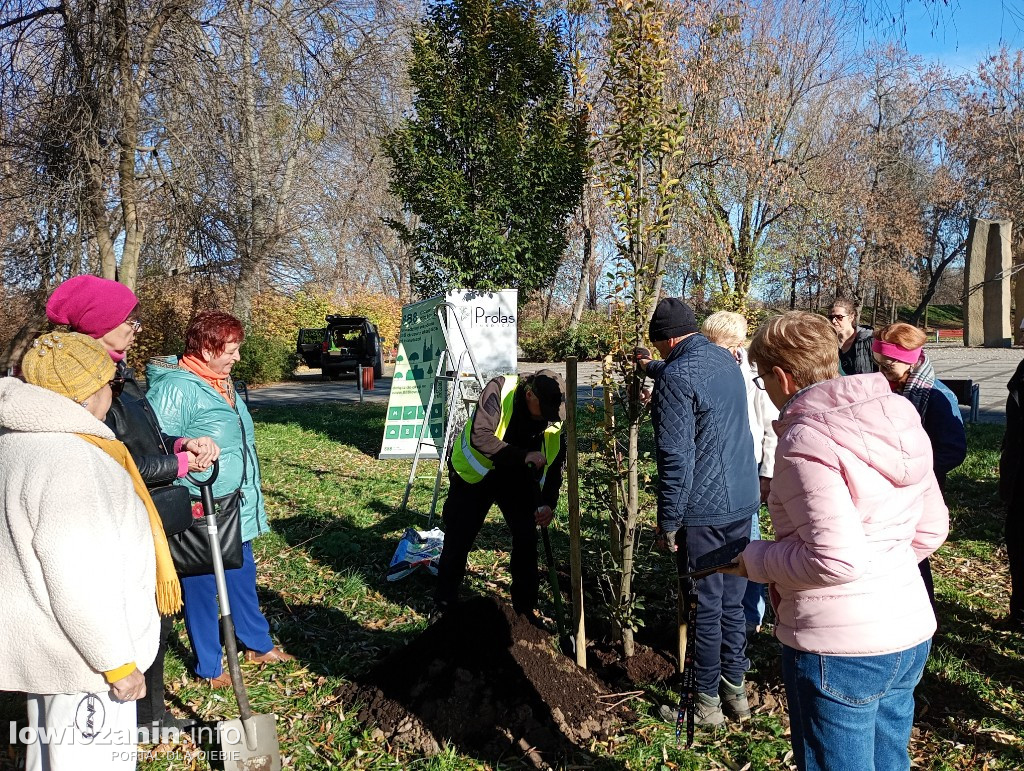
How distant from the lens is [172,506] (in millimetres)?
2912

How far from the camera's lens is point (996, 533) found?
5996mm

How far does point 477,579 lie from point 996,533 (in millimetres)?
4431

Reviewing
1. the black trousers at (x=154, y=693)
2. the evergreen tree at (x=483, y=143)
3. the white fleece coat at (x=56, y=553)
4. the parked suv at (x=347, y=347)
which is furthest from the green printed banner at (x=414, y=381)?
the parked suv at (x=347, y=347)

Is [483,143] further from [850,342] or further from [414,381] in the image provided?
[850,342]

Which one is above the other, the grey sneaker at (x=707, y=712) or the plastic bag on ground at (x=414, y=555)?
the plastic bag on ground at (x=414, y=555)

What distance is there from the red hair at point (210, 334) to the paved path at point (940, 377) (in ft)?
31.7

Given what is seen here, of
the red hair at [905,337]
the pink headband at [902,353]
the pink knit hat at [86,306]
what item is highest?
the pink knit hat at [86,306]

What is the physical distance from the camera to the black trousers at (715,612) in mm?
3262

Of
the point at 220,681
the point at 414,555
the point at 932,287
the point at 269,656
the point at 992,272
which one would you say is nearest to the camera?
the point at 220,681

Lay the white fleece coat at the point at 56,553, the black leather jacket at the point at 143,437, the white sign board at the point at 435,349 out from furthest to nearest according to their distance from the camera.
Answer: the white sign board at the point at 435,349, the black leather jacket at the point at 143,437, the white fleece coat at the point at 56,553

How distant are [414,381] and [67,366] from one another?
22.4ft

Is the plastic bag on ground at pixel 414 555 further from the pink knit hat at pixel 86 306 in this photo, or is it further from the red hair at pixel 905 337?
the red hair at pixel 905 337

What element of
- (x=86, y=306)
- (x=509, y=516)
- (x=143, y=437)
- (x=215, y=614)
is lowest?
(x=215, y=614)

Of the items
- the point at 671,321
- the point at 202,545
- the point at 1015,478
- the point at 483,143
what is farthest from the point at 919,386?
the point at 483,143
